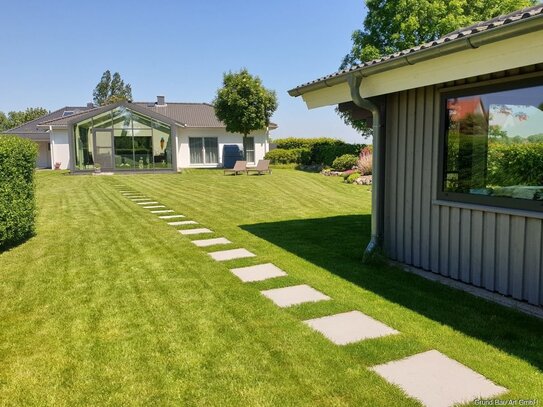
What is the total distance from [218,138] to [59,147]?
416 inches

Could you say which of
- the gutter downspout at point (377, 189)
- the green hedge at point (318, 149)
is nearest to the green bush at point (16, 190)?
the gutter downspout at point (377, 189)

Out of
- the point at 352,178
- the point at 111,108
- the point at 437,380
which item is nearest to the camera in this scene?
the point at 437,380

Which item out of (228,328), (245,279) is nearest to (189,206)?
(245,279)

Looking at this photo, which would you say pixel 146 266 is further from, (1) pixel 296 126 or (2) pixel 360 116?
(1) pixel 296 126

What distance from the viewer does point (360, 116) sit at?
6.56 meters

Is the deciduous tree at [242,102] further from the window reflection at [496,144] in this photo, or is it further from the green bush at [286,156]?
the window reflection at [496,144]

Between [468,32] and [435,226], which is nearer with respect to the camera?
[468,32]

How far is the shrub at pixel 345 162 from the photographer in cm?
1919

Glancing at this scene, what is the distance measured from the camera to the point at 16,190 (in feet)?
20.2

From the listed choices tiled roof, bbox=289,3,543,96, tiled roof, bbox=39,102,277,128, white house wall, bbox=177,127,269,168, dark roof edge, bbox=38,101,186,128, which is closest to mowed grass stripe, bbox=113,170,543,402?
tiled roof, bbox=289,3,543,96

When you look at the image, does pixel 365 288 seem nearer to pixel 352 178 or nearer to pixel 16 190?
pixel 16 190

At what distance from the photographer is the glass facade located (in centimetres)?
2161

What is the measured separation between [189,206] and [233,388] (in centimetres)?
815

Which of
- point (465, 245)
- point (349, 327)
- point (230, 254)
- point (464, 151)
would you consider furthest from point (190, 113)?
point (349, 327)
